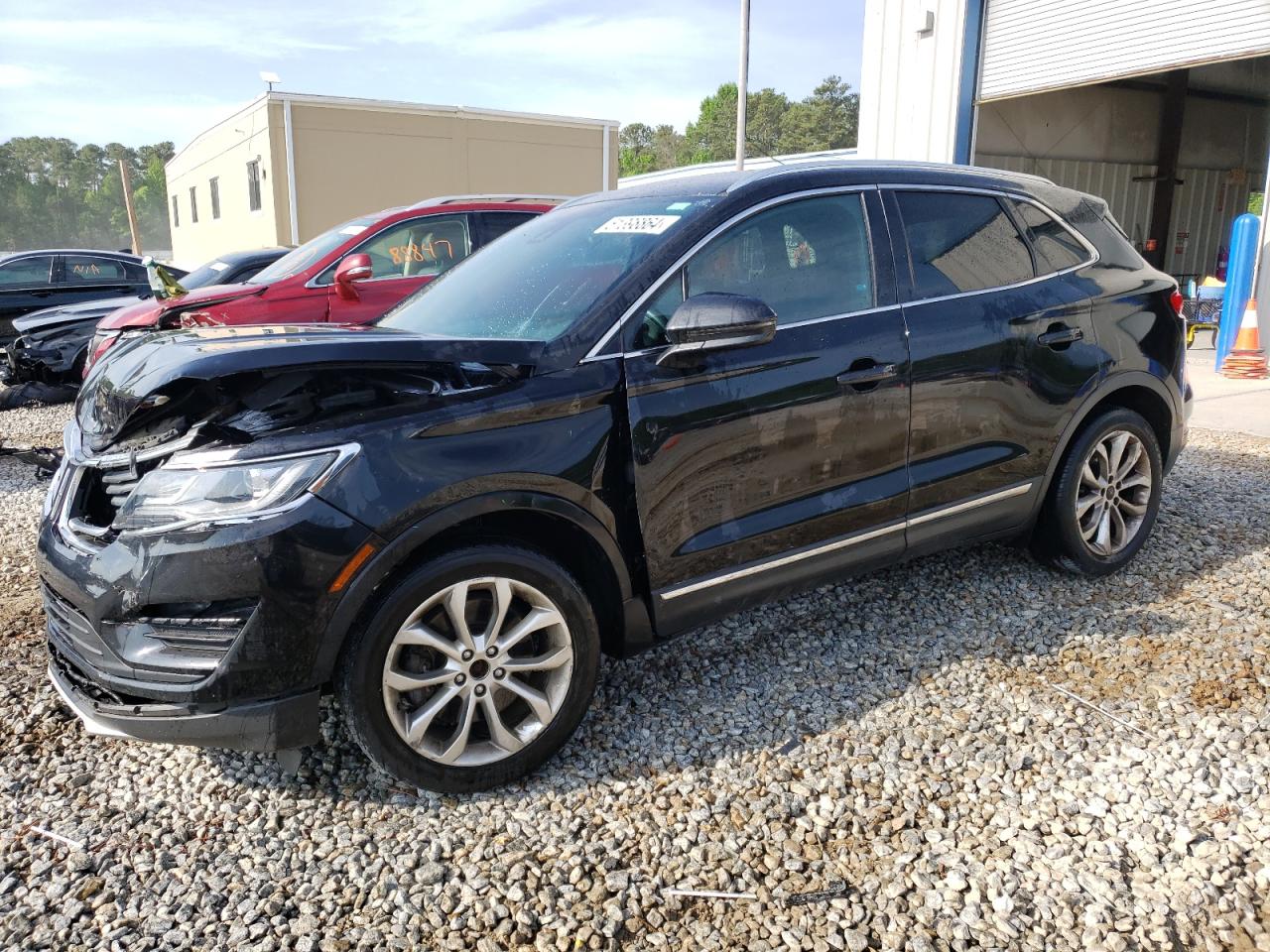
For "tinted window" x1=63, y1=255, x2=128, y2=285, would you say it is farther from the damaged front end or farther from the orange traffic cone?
the orange traffic cone

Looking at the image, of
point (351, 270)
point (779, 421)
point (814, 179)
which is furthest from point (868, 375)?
point (351, 270)

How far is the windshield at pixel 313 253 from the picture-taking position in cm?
754

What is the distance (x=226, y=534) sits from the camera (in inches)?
96.7

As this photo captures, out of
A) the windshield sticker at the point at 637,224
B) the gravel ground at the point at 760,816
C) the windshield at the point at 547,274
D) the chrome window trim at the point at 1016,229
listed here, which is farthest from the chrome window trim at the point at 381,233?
the chrome window trim at the point at 1016,229

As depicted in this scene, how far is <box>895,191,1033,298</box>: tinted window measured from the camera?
3.71 metres

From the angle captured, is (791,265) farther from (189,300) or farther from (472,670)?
(189,300)

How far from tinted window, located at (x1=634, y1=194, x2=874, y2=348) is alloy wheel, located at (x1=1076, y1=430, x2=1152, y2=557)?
5.01ft

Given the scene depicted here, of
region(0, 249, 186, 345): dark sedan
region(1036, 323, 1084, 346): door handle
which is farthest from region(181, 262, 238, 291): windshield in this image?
region(1036, 323, 1084, 346): door handle

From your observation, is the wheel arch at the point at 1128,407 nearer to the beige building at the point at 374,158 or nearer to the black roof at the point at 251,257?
the black roof at the point at 251,257

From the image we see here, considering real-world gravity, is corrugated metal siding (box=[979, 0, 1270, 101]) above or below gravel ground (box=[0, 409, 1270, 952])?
above

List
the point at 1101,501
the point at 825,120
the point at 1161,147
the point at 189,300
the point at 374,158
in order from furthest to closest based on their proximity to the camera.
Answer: the point at 825,120
the point at 374,158
the point at 1161,147
the point at 189,300
the point at 1101,501

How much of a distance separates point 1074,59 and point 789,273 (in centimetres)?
1092

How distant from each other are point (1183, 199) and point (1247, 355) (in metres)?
14.7

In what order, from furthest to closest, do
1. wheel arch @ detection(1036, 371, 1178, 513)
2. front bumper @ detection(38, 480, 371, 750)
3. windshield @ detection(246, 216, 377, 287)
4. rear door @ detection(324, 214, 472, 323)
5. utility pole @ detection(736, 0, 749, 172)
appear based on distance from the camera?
utility pole @ detection(736, 0, 749, 172) < windshield @ detection(246, 216, 377, 287) < rear door @ detection(324, 214, 472, 323) < wheel arch @ detection(1036, 371, 1178, 513) < front bumper @ detection(38, 480, 371, 750)
